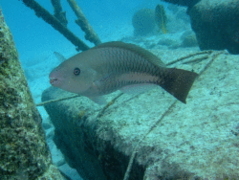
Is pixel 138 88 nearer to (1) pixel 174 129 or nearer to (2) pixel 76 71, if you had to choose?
(1) pixel 174 129

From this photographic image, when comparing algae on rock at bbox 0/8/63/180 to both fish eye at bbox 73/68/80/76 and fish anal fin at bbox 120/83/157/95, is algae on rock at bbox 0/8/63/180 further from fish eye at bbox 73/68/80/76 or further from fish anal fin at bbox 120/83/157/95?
fish anal fin at bbox 120/83/157/95

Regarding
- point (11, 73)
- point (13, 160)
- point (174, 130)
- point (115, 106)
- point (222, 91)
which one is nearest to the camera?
point (13, 160)

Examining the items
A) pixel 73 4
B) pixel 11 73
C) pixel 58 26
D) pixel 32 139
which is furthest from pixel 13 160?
pixel 73 4

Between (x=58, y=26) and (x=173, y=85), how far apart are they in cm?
615

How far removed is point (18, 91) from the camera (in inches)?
56.6

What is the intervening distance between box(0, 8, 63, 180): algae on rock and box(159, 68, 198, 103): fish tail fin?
1196 millimetres

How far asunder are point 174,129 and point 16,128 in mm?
1291

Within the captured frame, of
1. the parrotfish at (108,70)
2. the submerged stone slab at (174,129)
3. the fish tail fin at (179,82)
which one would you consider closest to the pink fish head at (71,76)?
the parrotfish at (108,70)

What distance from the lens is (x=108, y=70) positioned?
171cm

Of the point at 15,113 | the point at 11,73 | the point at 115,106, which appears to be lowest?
the point at 115,106

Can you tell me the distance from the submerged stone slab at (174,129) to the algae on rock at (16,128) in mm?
700

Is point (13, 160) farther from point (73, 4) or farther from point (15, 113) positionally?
point (73, 4)

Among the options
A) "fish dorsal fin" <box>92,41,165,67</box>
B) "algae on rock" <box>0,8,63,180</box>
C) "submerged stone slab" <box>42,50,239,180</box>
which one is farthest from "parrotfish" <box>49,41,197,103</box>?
"submerged stone slab" <box>42,50,239,180</box>

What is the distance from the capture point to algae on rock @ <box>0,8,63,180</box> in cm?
133
